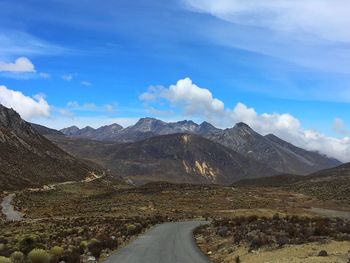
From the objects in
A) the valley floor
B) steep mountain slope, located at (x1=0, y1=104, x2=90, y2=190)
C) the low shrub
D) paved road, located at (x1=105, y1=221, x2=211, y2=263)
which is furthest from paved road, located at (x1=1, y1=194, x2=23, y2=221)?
the low shrub

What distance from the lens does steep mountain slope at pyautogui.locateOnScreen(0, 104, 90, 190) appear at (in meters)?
139

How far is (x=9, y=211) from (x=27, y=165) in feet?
266

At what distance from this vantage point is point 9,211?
8325 centimetres

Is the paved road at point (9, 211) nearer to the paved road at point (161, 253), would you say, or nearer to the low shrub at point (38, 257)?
the paved road at point (161, 253)

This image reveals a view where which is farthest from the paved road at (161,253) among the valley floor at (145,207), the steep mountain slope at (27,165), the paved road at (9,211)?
the steep mountain slope at (27,165)

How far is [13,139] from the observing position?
180250 mm

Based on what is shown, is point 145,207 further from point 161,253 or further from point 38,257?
point 38,257

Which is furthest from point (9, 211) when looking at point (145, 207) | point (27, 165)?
point (27, 165)

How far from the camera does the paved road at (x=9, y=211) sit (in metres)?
74.4

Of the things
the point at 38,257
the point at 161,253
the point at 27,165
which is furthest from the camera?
the point at 27,165

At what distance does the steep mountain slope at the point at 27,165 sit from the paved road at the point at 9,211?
23222 mm

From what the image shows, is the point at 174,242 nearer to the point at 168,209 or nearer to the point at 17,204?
the point at 168,209

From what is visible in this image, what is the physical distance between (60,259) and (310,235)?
1431cm

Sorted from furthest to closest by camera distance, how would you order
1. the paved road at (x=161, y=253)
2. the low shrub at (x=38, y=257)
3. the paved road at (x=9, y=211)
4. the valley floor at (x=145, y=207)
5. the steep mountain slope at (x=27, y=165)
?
the steep mountain slope at (x=27, y=165) < the paved road at (x=9, y=211) < the valley floor at (x=145, y=207) < the paved road at (x=161, y=253) < the low shrub at (x=38, y=257)
